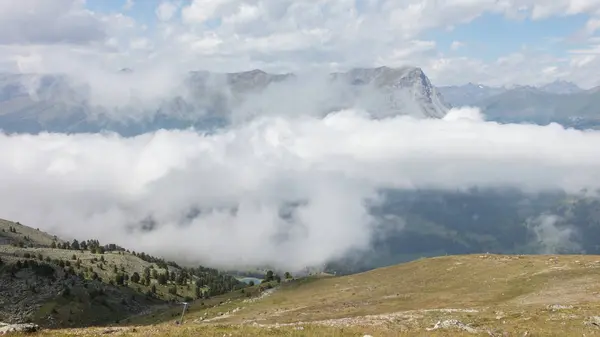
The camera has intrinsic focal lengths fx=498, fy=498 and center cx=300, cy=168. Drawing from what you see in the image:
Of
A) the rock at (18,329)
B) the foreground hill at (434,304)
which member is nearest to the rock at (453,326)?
the foreground hill at (434,304)

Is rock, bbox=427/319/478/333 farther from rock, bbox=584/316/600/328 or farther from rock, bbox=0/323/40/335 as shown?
rock, bbox=0/323/40/335

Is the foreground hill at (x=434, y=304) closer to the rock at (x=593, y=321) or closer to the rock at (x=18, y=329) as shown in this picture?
the rock at (x=593, y=321)

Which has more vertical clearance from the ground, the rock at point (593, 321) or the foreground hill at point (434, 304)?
the foreground hill at point (434, 304)

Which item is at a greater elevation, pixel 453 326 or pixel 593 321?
pixel 453 326

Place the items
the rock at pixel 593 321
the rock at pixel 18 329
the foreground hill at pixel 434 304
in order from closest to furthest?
the rock at pixel 18 329 < the foreground hill at pixel 434 304 < the rock at pixel 593 321

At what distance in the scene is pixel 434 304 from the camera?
6544 centimetres

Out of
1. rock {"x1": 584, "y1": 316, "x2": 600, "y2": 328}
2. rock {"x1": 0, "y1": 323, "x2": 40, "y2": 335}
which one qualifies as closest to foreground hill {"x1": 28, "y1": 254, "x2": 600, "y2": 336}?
rock {"x1": 584, "y1": 316, "x2": 600, "y2": 328}

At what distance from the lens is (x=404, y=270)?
103562mm

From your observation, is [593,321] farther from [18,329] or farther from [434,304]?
[18,329]

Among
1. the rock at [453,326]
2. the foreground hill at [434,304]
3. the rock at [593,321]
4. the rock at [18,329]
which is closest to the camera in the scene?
the rock at [18,329]

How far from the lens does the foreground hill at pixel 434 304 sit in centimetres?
3800

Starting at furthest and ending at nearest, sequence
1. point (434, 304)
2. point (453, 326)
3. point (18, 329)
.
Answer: point (434, 304), point (453, 326), point (18, 329)

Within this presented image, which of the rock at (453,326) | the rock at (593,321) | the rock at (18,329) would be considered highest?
the rock at (18,329)

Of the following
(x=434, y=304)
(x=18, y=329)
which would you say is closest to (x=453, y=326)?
(x=434, y=304)
